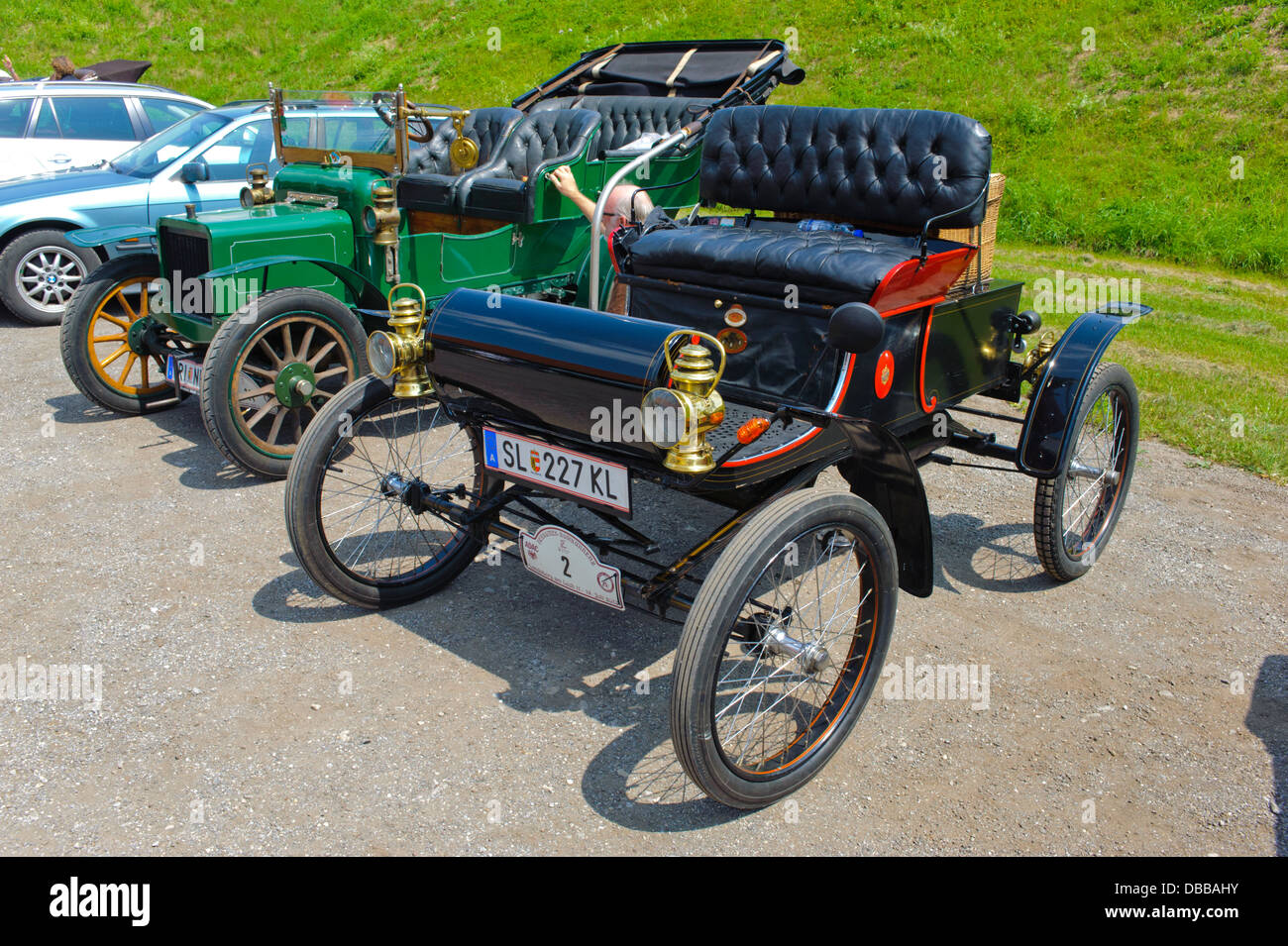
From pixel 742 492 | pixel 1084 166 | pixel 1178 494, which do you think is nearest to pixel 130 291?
pixel 742 492

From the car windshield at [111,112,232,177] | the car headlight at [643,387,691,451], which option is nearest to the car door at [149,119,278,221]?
the car windshield at [111,112,232,177]

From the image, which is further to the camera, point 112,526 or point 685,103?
point 685,103

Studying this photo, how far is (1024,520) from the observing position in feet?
16.2

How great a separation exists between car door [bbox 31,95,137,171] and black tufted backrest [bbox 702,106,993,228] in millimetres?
7130

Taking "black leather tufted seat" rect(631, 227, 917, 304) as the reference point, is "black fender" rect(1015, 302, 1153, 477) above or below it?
below

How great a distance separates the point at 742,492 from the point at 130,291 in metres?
4.53

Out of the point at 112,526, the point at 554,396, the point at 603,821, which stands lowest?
the point at 603,821

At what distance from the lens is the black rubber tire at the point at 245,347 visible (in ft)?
15.7

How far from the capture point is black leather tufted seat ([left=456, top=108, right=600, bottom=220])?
6.12 meters

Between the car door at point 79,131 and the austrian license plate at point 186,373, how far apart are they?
17.3 feet

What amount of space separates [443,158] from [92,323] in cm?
284

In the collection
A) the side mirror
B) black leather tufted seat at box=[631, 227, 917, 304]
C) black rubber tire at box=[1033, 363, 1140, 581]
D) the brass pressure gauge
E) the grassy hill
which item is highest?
the grassy hill

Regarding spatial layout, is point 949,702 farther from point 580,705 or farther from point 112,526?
point 112,526

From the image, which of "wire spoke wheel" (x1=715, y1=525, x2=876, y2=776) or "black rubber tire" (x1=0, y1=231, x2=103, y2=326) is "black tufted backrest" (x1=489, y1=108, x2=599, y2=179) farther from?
"wire spoke wheel" (x1=715, y1=525, x2=876, y2=776)
